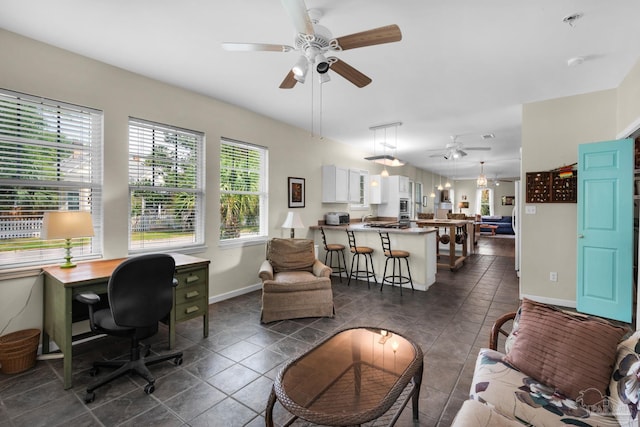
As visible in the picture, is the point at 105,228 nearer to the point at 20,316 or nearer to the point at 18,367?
the point at 20,316

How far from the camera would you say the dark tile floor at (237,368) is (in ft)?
6.16

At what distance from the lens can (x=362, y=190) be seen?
7113 millimetres

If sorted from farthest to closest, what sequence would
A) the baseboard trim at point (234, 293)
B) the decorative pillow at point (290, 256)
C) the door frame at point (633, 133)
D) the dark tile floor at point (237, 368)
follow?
the baseboard trim at point (234, 293) → the decorative pillow at point (290, 256) → the door frame at point (633, 133) → the dark tile floor at point (237, 368)

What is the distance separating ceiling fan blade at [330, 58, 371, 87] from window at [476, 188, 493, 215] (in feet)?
46.2

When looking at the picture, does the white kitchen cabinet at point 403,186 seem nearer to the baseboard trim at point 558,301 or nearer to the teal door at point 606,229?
the baseboard trim at point 558,301

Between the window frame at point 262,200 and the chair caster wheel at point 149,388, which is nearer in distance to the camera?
the chair caster wheel at point 149,388

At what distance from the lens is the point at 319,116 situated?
4746mm

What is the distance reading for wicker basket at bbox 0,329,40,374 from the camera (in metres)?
2.29

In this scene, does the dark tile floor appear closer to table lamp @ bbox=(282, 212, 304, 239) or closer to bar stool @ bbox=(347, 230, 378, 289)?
bar stool @ bbox=(347, 230, 378, 289)

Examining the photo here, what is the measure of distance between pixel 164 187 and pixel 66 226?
1.23 meters

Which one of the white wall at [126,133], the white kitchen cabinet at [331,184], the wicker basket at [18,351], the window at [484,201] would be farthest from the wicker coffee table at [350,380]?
the window at [484,201]

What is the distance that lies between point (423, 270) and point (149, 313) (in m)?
3.73

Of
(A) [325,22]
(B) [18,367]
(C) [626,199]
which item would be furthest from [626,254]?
(B) [18,367]

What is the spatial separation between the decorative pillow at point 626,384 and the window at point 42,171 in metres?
3.91
